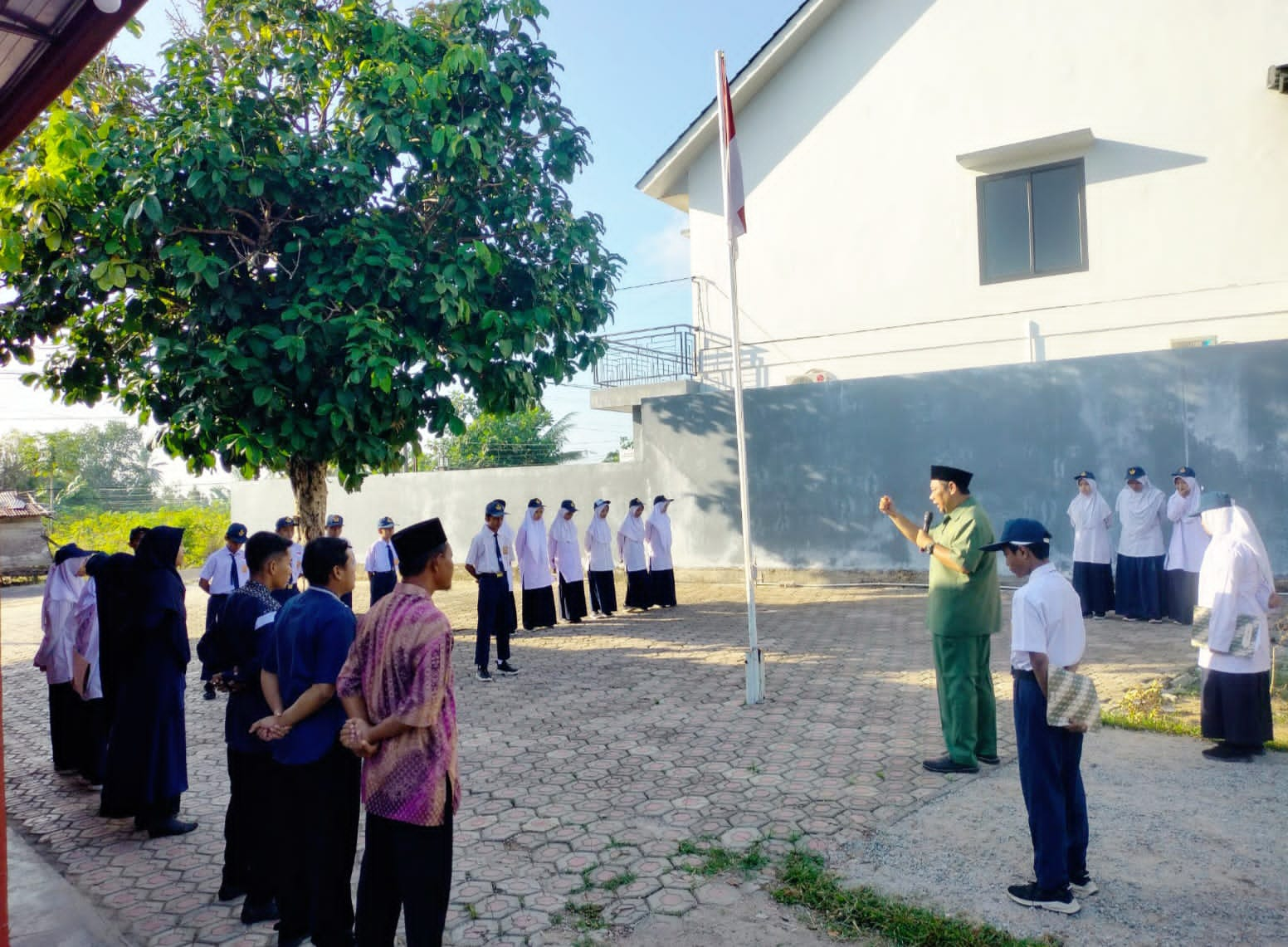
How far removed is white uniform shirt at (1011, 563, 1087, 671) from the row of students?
7516 millimetres

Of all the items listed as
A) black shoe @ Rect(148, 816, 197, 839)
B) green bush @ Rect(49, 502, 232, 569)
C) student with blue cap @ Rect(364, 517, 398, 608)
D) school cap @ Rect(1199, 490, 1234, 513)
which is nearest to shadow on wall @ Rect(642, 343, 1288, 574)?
student with blue cap @ Rect(364, 517, 398, 608)

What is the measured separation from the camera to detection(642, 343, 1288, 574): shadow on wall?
38.7 ft

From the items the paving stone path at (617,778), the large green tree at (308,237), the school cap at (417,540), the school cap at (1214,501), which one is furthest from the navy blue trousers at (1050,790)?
the large green tree at (308,237)

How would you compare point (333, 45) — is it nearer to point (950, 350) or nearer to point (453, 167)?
point (453, 167)

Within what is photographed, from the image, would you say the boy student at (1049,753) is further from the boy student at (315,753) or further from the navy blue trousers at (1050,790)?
the boy student at (315,753)

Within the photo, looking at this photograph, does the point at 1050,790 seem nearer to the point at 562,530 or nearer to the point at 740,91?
the point at 562,530

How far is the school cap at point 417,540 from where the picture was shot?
10.8 ft

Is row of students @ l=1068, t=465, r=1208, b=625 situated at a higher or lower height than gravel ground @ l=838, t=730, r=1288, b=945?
higher

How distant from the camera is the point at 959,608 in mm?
5648

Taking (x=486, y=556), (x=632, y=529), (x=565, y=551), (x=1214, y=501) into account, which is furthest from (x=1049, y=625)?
(x=632, y=529)

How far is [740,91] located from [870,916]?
1551 centimetres

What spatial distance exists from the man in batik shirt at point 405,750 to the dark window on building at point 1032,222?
13.5m

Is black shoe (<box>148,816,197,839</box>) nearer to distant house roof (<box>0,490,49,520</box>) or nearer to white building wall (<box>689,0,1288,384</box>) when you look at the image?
white building wall (<box>689,0,1288,384</box>)

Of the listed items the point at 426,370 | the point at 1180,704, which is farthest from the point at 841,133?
the point at 1180,704
